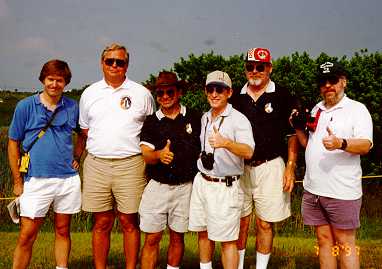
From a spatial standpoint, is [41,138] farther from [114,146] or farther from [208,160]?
[208,160]

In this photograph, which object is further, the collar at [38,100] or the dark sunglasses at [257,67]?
the dark sunglasses at [257,67]

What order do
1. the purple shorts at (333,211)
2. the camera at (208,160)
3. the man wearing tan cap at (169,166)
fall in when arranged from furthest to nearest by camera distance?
the man wearing tan cap at (169,166), the camera at (208,160), the purple shorts at (333,211)

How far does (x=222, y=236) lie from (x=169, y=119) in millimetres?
1305

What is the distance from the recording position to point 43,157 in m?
5.42

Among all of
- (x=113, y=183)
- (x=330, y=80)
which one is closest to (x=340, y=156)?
(x=330, y=80)

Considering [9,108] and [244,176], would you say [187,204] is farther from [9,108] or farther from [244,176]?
[9,108]

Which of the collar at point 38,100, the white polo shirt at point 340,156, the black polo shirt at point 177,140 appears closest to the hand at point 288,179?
the white polo shirt at point 340,156

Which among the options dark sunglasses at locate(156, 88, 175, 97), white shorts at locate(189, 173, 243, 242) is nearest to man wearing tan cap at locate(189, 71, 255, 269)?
white shorts at locate(189, 173, 243, 242)

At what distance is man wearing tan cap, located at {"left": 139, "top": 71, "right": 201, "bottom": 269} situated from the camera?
5.39 meters

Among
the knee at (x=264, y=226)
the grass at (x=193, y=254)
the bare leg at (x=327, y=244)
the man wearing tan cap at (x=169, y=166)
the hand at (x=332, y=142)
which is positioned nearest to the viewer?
the hand at (x=332, y=142)

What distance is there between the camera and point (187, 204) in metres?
5.57

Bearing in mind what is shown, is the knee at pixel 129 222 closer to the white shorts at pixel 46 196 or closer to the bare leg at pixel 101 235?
the bare leg at pixel 101 235

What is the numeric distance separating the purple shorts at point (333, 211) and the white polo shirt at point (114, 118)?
6.32 feet

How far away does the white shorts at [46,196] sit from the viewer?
213 inches
